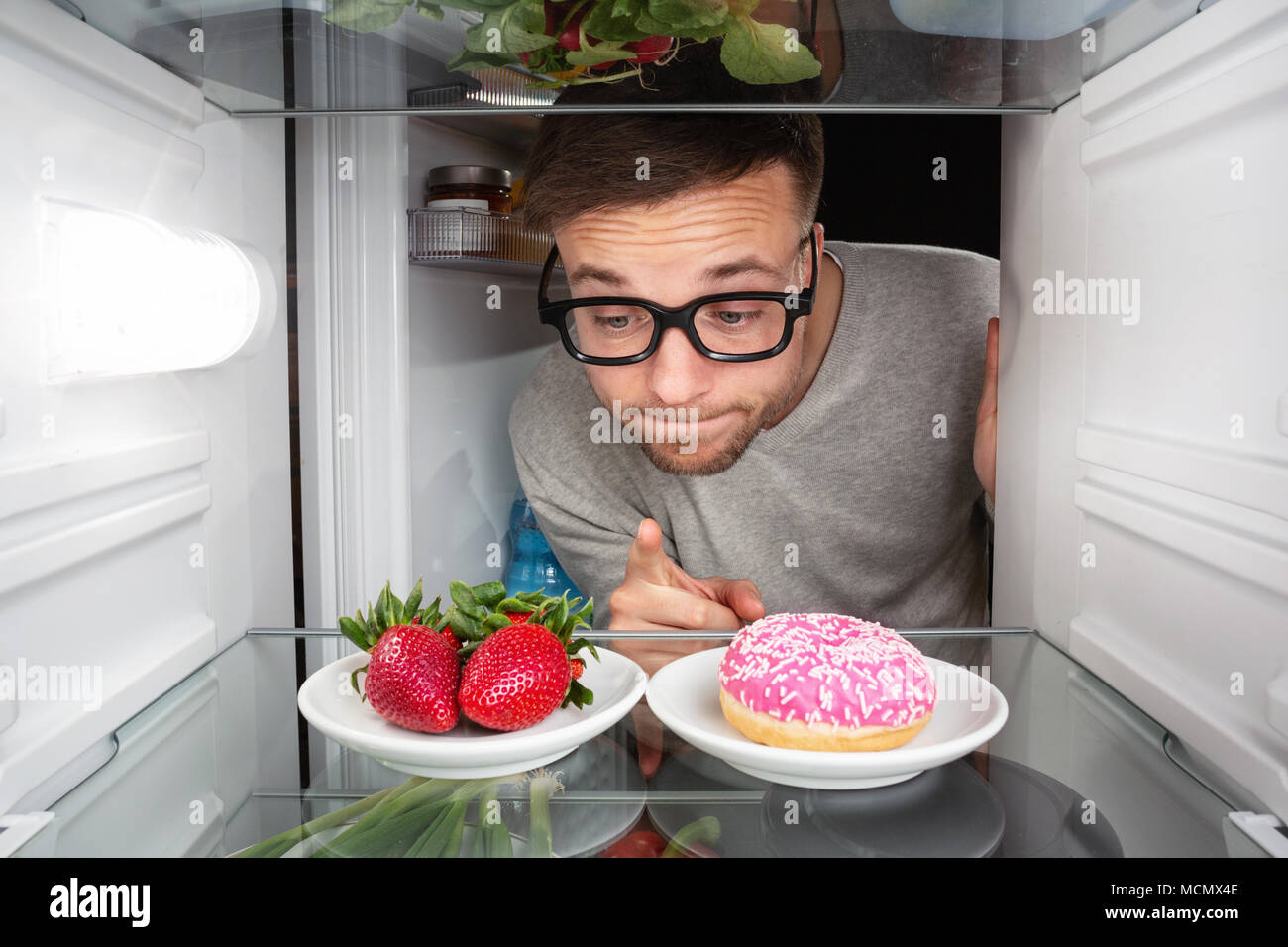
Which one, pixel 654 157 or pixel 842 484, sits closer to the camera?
pixel 654 157

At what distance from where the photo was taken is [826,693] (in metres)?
0.70

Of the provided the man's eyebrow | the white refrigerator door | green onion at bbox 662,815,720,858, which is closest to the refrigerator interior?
the white refrigerator door

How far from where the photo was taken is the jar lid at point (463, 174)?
1104 millimetres

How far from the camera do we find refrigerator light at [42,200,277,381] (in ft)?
2.31

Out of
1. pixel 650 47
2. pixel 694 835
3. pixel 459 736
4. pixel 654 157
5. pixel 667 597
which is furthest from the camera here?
pixel 667 597

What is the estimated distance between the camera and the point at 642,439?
4.01 feet

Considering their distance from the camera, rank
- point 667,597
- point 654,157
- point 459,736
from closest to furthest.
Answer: point 459,736 < point 654,157 < point 667,597

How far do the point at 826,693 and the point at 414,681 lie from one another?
0.93 feet

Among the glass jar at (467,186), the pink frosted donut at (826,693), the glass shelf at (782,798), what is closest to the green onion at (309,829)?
the glass shelf at (782,798)

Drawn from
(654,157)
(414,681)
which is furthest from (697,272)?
(414,681)

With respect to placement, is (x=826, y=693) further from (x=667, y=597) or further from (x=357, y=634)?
(x=667, y=597)

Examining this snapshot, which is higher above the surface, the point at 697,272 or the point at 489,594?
the point at 697,272

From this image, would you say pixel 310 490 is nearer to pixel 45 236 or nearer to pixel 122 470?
pixel 122 470

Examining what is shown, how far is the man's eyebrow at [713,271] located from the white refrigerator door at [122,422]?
1.06ft
